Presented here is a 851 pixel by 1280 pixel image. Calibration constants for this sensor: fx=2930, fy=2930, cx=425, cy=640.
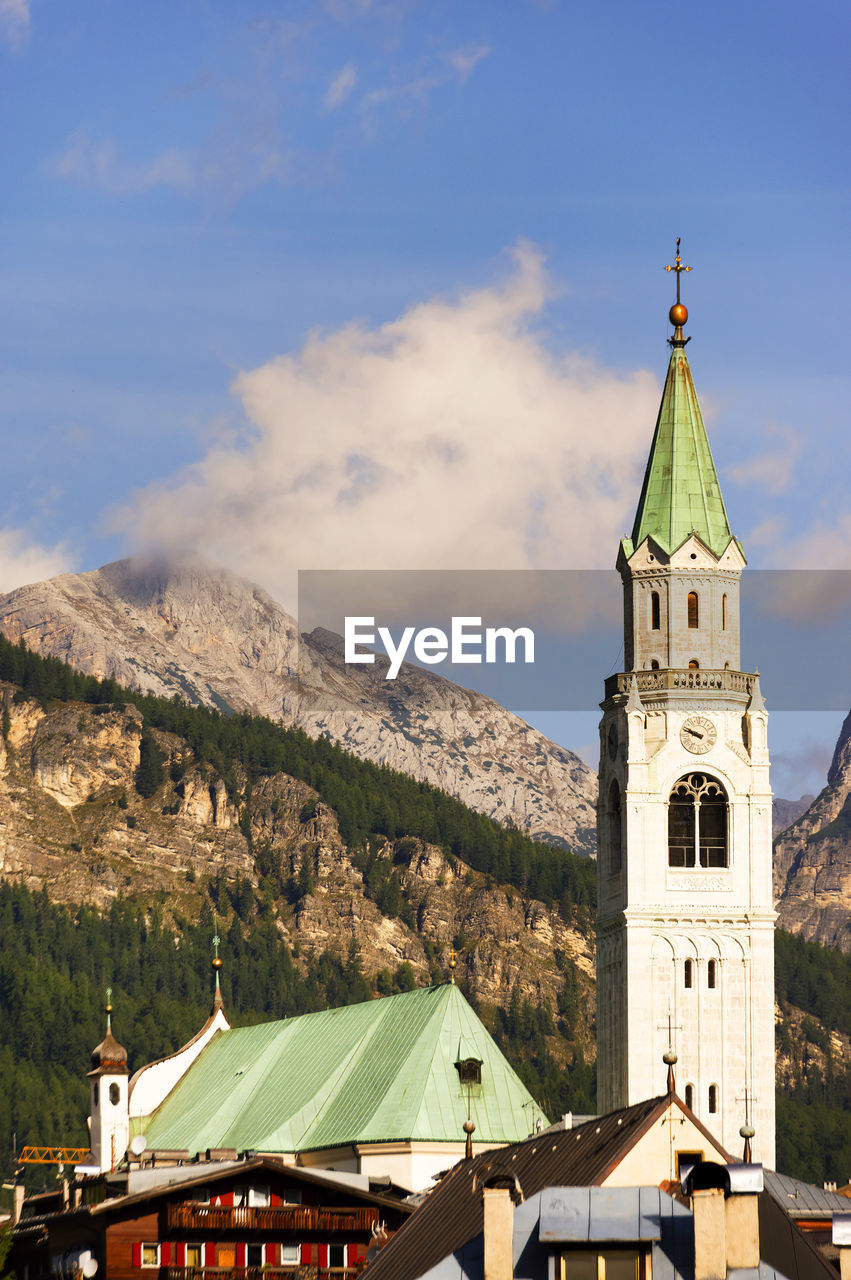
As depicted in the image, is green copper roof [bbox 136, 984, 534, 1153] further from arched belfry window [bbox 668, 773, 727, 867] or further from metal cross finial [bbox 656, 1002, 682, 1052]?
arched belfry window [bbox 668, 773, 727, 867]

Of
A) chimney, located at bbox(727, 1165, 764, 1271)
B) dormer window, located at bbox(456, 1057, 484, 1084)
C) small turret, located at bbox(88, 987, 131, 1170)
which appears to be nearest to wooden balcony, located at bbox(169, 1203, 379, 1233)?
dormer window, located at bbox(456, 1057, 484, 1084)

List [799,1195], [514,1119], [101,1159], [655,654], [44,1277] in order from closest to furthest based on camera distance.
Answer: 1. [799,1195]
2. [44,1277]
3. [514,1119]
4. [655,654]
5. [101,1159]

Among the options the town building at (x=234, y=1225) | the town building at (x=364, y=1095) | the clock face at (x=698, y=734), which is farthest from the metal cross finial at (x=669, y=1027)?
the town building at (x=234, y=1225)

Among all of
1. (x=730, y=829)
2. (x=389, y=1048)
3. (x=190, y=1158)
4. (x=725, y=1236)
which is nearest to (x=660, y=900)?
(x=730, y=829)

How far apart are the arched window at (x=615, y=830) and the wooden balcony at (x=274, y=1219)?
33551 millimetres

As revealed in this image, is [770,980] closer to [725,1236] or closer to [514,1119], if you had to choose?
[514,1119]

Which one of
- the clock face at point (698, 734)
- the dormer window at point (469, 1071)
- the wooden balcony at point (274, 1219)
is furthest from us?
the clock face at point (698, 734)

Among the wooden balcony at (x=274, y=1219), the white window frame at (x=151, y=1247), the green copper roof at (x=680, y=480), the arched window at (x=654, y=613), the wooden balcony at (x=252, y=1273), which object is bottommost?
the wooden balcony at (x=252, y=1273)

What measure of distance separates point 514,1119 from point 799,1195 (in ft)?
80.5

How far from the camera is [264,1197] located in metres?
109

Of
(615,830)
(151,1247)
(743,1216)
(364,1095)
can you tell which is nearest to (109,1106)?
(364,1095)

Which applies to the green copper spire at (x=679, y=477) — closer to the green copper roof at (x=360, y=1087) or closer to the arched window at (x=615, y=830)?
the arched window at (x=615, y=830)

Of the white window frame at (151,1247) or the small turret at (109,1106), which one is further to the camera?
the small turret at (109,1106)

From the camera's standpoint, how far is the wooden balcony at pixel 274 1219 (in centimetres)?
10738
